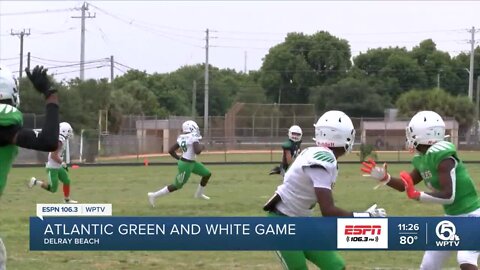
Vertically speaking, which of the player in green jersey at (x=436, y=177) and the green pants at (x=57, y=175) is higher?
the player in green jersey at (x=436, y=177)

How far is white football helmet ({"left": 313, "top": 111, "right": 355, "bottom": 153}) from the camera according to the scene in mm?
6840

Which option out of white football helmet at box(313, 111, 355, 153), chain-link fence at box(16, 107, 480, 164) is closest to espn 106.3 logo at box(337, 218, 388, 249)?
white football helmet at box(313, 111, 355, 153)

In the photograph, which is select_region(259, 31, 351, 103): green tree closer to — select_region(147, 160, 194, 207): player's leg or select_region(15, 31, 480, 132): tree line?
select_region(15, 31, 480, 132): tree line

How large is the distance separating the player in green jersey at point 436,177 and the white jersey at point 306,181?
718mm

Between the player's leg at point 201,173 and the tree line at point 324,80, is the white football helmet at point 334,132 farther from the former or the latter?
the tree line at point 324,80

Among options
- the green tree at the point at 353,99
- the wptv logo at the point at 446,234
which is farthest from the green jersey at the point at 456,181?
the green tree at the point at 353,99

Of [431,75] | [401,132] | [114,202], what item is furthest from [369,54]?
[114,202]

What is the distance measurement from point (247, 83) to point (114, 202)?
107m

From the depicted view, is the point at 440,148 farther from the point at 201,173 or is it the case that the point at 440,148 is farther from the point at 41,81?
the point at 201,173

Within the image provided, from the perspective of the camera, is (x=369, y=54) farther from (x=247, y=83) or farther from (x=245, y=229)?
(x=245, y=229)

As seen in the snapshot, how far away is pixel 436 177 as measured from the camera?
769 centimetres

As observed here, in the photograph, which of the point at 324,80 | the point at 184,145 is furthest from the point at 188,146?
the point at 324,80

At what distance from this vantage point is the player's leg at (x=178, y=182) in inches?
761

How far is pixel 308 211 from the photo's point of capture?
7.07 metres
